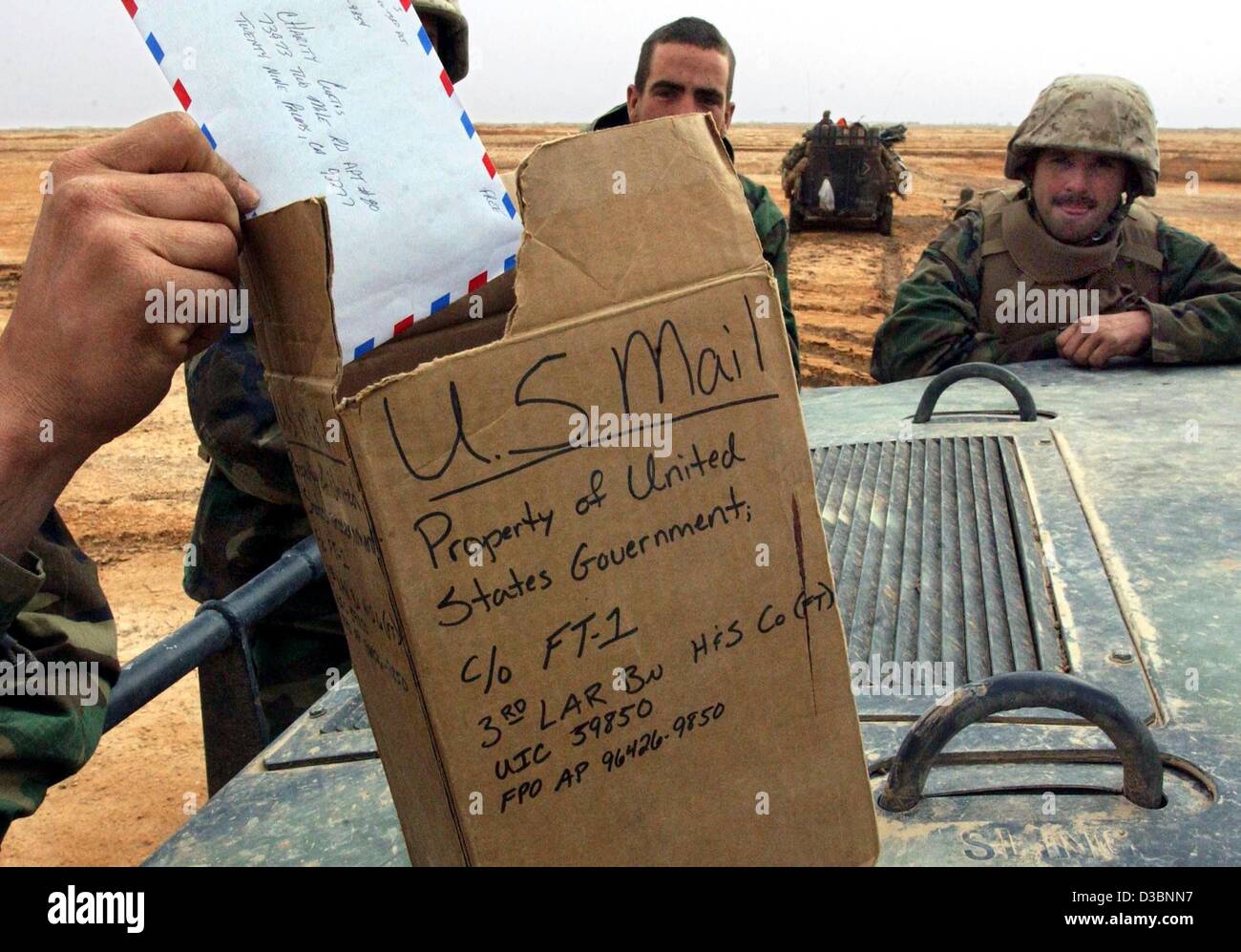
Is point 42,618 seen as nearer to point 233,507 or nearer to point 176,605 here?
point 233,507

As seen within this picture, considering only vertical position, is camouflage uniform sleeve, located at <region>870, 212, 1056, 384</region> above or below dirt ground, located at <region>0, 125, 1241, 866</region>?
above

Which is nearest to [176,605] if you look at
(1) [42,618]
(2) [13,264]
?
(1) [42,618]

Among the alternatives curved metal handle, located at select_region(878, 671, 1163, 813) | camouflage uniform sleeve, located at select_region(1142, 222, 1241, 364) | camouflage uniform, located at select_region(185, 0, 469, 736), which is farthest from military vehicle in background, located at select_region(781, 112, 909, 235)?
curved metal handle, located at select_region(878, 671, 1163, 813)

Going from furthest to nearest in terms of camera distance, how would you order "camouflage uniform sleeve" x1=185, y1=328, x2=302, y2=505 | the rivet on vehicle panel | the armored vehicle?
1. "camouflage uniform sleeve" x1=185, y1=328, x2=302, y2=505
2. the rivet on vehicle panel
3. the armored vehicle

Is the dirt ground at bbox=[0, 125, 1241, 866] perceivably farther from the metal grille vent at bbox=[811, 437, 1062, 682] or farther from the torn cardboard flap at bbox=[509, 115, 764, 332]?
the metal grille vent at bbox=[811, 437, 1062, 682]

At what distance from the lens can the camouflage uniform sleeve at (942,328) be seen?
3.54 meters

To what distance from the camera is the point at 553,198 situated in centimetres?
80

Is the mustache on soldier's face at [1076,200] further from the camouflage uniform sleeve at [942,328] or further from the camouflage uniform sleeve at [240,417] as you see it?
the camouflage uniform sleeve at [240,417]

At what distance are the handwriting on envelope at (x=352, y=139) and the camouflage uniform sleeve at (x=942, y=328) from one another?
9.56ft

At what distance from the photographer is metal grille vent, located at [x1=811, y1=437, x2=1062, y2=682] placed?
1562mm

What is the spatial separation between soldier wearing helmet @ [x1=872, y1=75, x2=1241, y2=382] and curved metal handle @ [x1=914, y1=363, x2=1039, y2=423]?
0.98 metres

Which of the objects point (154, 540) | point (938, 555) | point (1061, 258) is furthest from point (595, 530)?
point (154, 540)

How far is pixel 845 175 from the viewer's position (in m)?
14.9

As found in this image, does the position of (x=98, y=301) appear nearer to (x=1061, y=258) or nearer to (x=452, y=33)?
(x=452, y=33)
